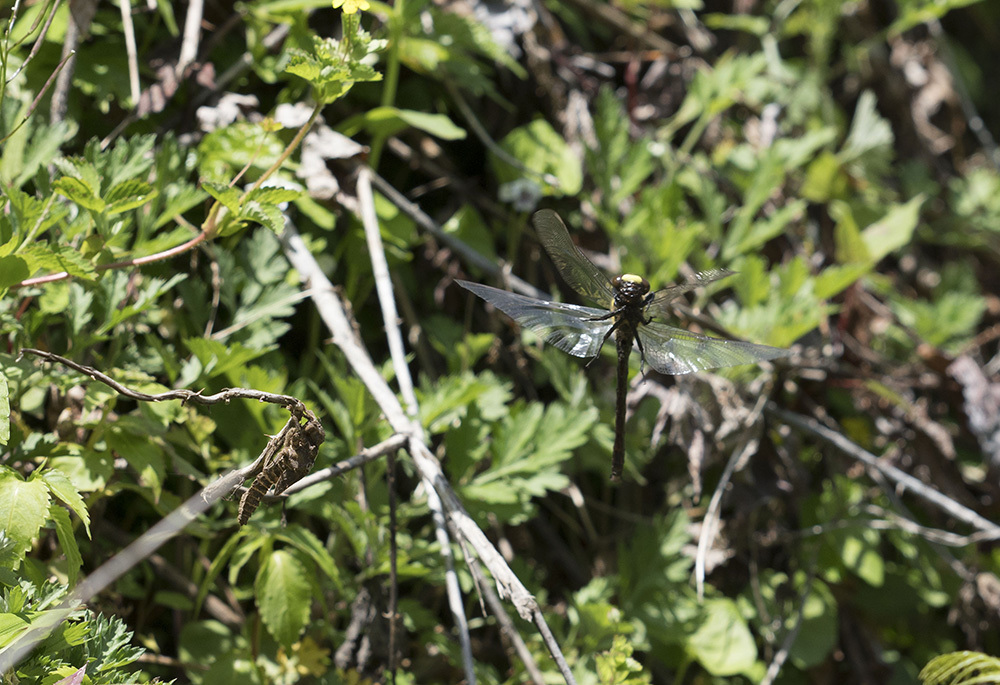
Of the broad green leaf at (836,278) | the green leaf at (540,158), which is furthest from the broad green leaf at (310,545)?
the broad green leaf at (836,278)

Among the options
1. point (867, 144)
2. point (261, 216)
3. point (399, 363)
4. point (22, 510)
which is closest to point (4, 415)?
point (22, 510)

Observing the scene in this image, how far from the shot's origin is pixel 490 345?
229cm

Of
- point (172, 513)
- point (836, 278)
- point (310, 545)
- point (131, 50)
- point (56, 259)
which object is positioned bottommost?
point (836, 278)

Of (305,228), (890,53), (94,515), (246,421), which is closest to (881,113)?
(890,53)

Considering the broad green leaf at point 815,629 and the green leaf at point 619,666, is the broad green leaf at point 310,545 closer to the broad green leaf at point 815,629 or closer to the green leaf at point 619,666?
the green leaf at point 619,666

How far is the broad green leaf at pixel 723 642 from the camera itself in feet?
6.94

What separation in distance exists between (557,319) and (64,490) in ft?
3.31

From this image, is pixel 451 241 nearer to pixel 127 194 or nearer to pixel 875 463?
pixel 127 194

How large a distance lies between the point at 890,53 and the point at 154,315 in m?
3.46

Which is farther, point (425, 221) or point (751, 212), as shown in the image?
point (751, 212)

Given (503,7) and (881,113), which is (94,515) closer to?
(503,7)

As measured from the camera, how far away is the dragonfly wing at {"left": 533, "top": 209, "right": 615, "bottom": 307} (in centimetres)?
173

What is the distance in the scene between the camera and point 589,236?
2.64 metres

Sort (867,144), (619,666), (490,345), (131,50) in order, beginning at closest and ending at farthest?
(619,666) < (131,50) < (490,345) < (867,144)
